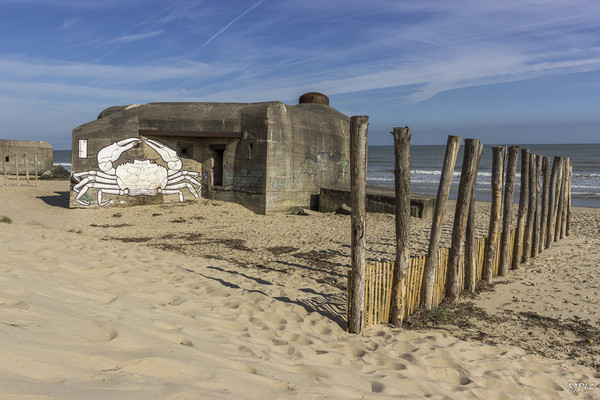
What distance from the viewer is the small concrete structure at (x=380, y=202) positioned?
13266 millimetres

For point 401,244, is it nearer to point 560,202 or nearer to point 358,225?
point 358,225

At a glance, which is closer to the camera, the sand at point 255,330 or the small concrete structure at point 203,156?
the sand at point 255,330

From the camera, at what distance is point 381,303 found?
202 inches

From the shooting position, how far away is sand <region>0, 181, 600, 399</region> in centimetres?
251

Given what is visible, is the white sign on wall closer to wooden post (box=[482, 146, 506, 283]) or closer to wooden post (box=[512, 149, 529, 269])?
wooden post (box=[482, 146, 506, 283])

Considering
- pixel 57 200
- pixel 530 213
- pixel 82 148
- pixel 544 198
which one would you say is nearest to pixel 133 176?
pixel 82 148

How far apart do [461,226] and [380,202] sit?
303 inches

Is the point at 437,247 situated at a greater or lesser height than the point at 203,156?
lesser

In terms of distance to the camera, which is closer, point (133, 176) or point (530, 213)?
point (530, 213)

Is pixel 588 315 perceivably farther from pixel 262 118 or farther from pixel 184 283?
pixel 262 118

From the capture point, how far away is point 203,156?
1564cm

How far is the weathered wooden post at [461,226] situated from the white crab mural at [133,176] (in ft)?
36.6

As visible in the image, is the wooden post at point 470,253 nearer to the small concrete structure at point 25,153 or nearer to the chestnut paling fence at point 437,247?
the chestnut paling fence at point 437,247

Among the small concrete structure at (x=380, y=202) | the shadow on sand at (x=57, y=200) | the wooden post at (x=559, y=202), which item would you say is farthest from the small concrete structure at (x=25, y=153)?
the wooden post at (x=559, y=202)
